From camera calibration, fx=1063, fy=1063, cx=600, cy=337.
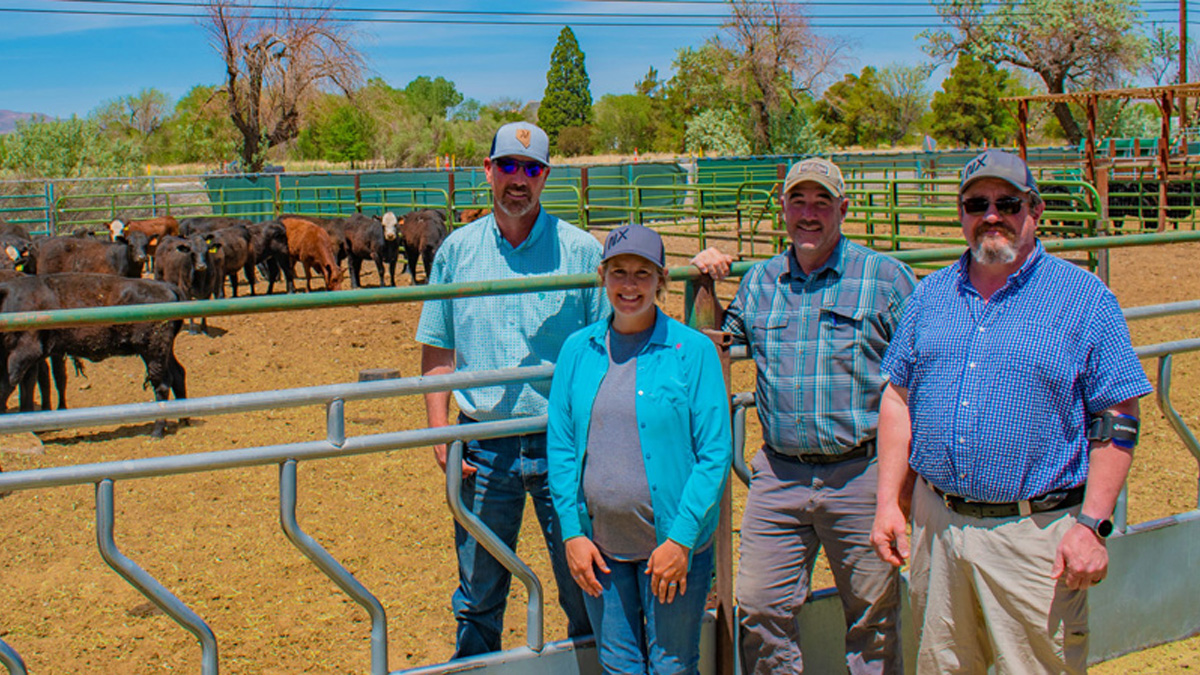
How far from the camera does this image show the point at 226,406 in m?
2.65

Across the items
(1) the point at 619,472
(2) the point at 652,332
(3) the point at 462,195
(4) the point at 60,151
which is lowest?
(1) the point at 619,472

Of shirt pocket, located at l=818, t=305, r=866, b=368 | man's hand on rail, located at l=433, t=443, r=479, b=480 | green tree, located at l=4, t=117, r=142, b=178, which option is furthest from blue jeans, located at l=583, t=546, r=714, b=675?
green tree, located at l=4, t=117, r=142, b=178

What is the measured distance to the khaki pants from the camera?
253 cm

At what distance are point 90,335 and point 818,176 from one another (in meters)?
7.12

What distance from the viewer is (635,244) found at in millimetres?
2605

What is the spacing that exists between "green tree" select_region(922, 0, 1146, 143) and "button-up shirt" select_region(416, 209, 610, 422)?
41.4 metres

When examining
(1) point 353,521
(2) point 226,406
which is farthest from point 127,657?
(2) point 226,406

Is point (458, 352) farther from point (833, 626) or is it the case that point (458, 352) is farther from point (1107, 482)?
point (1107, 482)

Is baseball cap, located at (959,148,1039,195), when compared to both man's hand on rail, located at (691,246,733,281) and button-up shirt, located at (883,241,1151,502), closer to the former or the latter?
button-up shirt, located at (883,241,1151,502)

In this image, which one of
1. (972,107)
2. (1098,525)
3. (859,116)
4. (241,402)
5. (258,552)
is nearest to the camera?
(1098,525)

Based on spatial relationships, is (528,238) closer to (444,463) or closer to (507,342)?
(507,342)

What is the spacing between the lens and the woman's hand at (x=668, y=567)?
2527 mm

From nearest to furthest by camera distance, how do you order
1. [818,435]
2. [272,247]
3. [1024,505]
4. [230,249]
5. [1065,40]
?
[1024,505] < [818,435] < [230,249] < [272,247] < [1065,40]

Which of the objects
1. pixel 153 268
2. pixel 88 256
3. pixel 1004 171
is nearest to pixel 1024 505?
pixel 1004 171
